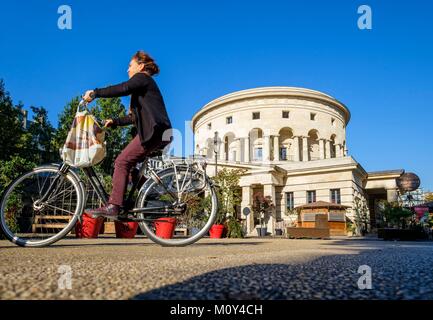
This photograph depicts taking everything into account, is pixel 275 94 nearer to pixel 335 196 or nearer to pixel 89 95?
pixel 335 196

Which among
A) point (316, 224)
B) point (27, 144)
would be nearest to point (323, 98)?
point (316, 224)

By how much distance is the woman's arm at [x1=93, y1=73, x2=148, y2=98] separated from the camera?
368 centimetres

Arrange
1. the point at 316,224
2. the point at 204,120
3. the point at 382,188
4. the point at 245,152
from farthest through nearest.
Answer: the point at 204,120 → the point at 245,152 → the point at 382,188 → the point at 316,224

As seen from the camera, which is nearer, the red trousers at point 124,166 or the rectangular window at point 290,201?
the red trousers at point 124,166

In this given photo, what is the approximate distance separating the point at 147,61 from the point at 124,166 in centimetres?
144

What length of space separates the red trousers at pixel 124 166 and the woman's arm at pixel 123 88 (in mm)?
561

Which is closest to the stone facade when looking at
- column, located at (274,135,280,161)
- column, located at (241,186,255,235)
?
column, located at (274,135,280,161)

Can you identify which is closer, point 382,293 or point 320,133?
point 382,293

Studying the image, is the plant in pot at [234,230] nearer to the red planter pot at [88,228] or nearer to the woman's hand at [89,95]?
the red planter pot at [88,228]

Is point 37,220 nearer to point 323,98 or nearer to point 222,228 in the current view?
point 222,228

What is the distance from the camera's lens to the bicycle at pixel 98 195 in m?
4.08

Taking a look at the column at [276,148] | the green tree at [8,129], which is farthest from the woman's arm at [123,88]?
the column at [276,148]

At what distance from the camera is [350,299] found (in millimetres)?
1239
